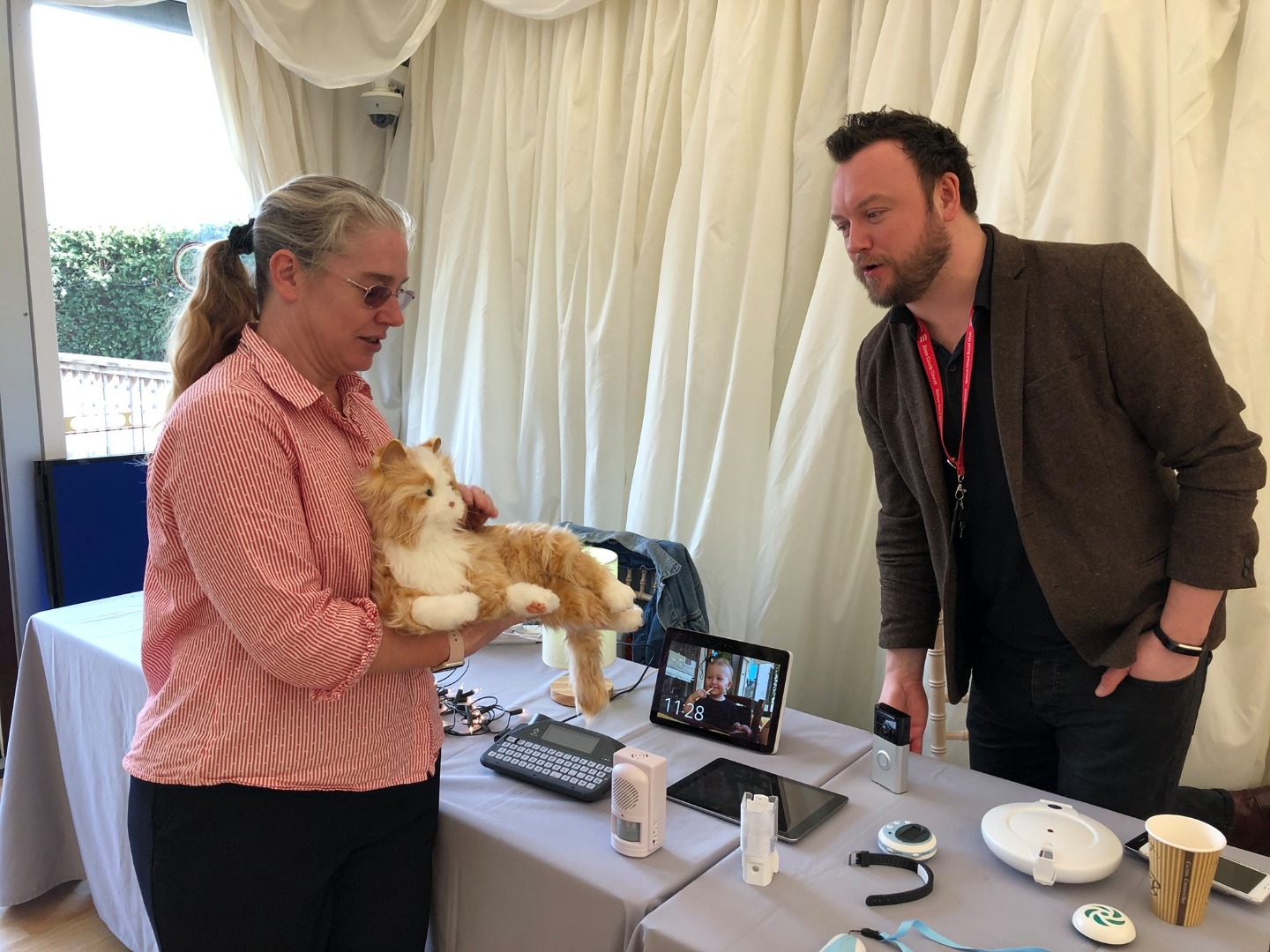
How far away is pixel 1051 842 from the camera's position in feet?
3.83

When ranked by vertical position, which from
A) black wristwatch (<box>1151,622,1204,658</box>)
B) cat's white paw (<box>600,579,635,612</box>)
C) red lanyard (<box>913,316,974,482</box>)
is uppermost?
red lanyard (<box>913,316,974,482</box>)

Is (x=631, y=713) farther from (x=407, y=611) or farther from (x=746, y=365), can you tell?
(x=746, y=365)

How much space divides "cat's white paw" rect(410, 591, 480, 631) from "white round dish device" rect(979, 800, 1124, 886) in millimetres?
792

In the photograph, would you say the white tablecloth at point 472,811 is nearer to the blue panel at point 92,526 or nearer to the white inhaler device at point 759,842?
the white inhaler device at point 759,842

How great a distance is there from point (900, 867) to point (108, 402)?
307cm

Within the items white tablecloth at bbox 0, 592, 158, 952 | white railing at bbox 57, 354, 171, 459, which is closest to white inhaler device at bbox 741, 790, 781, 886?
white tablecloth at bbox 0, 592, 158, 952

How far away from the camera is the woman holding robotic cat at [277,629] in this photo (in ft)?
3.27

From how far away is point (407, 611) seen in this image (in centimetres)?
109

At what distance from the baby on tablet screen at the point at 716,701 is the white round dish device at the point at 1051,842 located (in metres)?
0.48

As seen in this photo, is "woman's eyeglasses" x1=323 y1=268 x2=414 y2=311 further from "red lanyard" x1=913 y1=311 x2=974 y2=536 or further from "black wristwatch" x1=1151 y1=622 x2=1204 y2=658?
"black wristwatch" x1=1151 y1=622 x2=1204 y2=658

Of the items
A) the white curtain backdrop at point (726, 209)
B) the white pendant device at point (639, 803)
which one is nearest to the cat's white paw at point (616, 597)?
the white pendant device at point (639, 803)

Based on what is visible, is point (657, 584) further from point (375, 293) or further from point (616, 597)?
point (375, 293)

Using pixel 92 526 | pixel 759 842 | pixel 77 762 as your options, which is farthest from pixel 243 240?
pixel 92 526

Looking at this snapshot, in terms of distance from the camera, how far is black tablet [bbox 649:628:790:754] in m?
1.55
